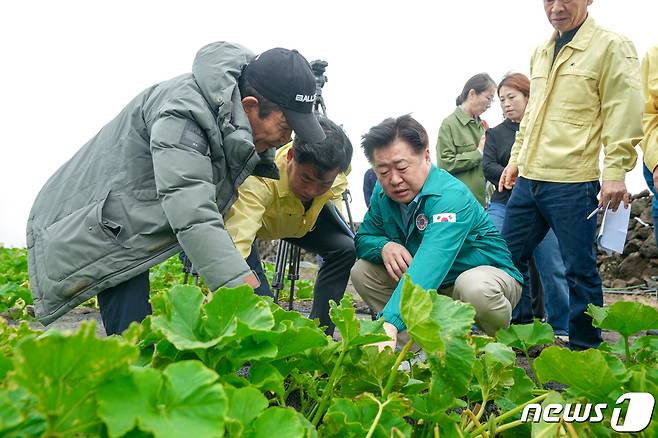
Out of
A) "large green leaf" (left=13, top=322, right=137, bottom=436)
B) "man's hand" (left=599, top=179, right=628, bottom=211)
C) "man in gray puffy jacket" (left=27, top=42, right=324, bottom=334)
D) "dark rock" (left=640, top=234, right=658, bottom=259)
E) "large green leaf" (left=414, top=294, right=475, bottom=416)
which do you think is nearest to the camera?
"large green leaf" (left=13, top=322, right=137, bottom=436)

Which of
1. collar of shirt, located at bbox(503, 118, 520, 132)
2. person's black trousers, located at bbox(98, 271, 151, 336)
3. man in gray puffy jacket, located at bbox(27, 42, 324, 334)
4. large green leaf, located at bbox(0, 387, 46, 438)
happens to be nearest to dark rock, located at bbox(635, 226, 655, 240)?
collar of shirt, located at bbox(503, 118, 520, 132)

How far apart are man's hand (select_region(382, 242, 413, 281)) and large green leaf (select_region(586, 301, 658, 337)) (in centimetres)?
147

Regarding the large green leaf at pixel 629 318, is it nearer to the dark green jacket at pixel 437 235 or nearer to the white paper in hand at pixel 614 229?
the dark green jacket at pixel 437 235

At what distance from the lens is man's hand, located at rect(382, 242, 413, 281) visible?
2.89 m

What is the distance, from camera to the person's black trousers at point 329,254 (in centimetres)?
361

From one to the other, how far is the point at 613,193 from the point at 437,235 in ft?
3.19

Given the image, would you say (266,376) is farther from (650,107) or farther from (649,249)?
(649,249)

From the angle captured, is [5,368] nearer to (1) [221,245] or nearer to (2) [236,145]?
(1) [221,245]

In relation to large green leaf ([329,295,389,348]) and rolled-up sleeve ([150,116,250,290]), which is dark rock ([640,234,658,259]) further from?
large green leaf ([329,295,389,348])

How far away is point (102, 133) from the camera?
8.68 feet

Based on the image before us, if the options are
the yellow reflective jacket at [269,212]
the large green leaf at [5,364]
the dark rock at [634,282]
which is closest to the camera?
the large green leaf at [5,364]

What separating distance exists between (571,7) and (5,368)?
10.0 ft

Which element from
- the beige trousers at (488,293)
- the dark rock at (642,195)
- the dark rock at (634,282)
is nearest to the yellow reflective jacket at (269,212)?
the beige trousers at (488,293)

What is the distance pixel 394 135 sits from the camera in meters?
2.80
